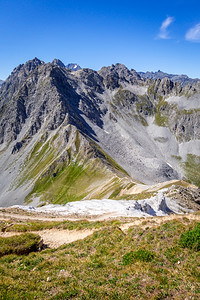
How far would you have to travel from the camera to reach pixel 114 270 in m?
15.5

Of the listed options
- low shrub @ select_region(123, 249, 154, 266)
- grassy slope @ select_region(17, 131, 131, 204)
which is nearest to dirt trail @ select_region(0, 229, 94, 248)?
low shrub @ select_region(123, 249, 154, 266)

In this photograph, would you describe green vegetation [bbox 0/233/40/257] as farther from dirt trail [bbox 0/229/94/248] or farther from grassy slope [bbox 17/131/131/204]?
grassy slope [bbox 17/131/131/204]

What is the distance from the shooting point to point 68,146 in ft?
609

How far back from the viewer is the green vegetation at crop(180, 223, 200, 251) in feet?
55.4

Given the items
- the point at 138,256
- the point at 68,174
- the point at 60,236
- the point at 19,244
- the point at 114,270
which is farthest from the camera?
the point at 68,174

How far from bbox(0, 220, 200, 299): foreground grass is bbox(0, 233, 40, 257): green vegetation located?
1.16 metres

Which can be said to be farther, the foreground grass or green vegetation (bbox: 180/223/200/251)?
green vegetation (bbox: 180/223/200/251)

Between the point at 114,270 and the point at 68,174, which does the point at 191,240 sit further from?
the point at 68,174

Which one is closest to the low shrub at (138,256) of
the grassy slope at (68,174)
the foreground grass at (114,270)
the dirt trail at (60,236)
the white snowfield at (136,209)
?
the foreground grass at (114,270)

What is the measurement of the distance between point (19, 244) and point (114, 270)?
1197 centimetres

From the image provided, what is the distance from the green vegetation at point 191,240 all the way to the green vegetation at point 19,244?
52.5 feet

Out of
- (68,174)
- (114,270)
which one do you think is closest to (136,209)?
(114,270)

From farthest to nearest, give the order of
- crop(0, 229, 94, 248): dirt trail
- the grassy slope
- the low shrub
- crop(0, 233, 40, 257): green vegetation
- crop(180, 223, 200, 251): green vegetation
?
the grassy slope
crop(0, 229, 94, 248): dirt trail
crop(0, 233, 40, 257): green vegetation
crop(180, 223, 200, 251): green vegetation
the low shrub

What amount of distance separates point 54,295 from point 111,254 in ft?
24.4
